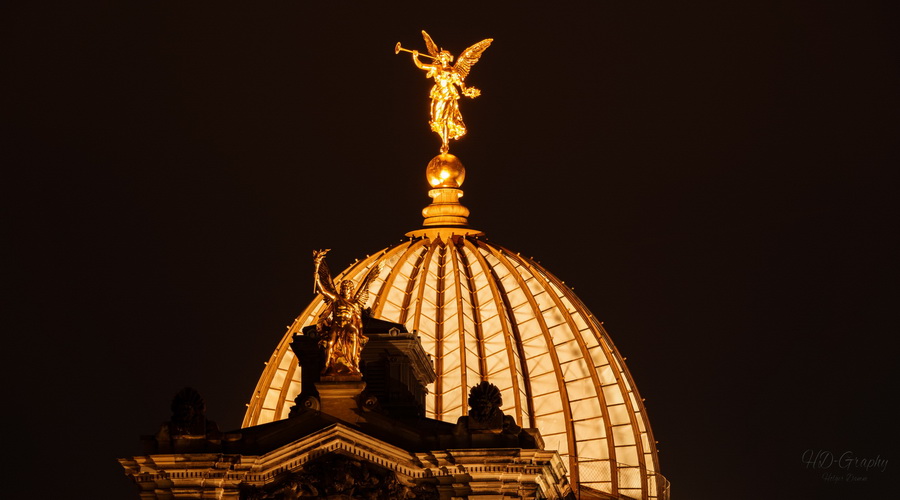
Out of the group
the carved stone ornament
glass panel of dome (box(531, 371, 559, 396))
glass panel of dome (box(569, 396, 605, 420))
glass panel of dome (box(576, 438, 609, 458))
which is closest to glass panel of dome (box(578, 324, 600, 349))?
glass panel of dome (box(531, 371, 559, 396))

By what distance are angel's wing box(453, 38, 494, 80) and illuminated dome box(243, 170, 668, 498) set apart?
3.40 m

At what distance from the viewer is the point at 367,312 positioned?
55188 mm

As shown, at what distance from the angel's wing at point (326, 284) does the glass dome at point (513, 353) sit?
2160 centimetres

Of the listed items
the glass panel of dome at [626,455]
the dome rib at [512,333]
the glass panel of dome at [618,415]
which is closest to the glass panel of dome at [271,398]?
the dome rib at [512,333]

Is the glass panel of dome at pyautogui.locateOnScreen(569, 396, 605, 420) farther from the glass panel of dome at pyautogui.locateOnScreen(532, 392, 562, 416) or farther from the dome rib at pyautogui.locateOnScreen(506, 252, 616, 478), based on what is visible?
the glass panel of dome at pyautogui.locateOnScreen(532, 392, 562, 416)

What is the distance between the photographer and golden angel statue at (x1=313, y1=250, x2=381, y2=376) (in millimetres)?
49875

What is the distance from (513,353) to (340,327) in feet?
80.9

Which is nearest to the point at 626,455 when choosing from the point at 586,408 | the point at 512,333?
the point at 586,408

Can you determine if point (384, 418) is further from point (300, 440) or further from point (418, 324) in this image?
point (418, 324)

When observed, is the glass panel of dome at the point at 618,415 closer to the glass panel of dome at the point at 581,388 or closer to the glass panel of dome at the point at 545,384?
the glass panel of dome at the point at 581,388

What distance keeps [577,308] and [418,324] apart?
4.53m

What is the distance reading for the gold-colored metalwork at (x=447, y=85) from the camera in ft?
240

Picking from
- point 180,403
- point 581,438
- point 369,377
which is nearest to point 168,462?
point 180,403

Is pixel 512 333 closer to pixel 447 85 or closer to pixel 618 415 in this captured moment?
pixel 618 415
